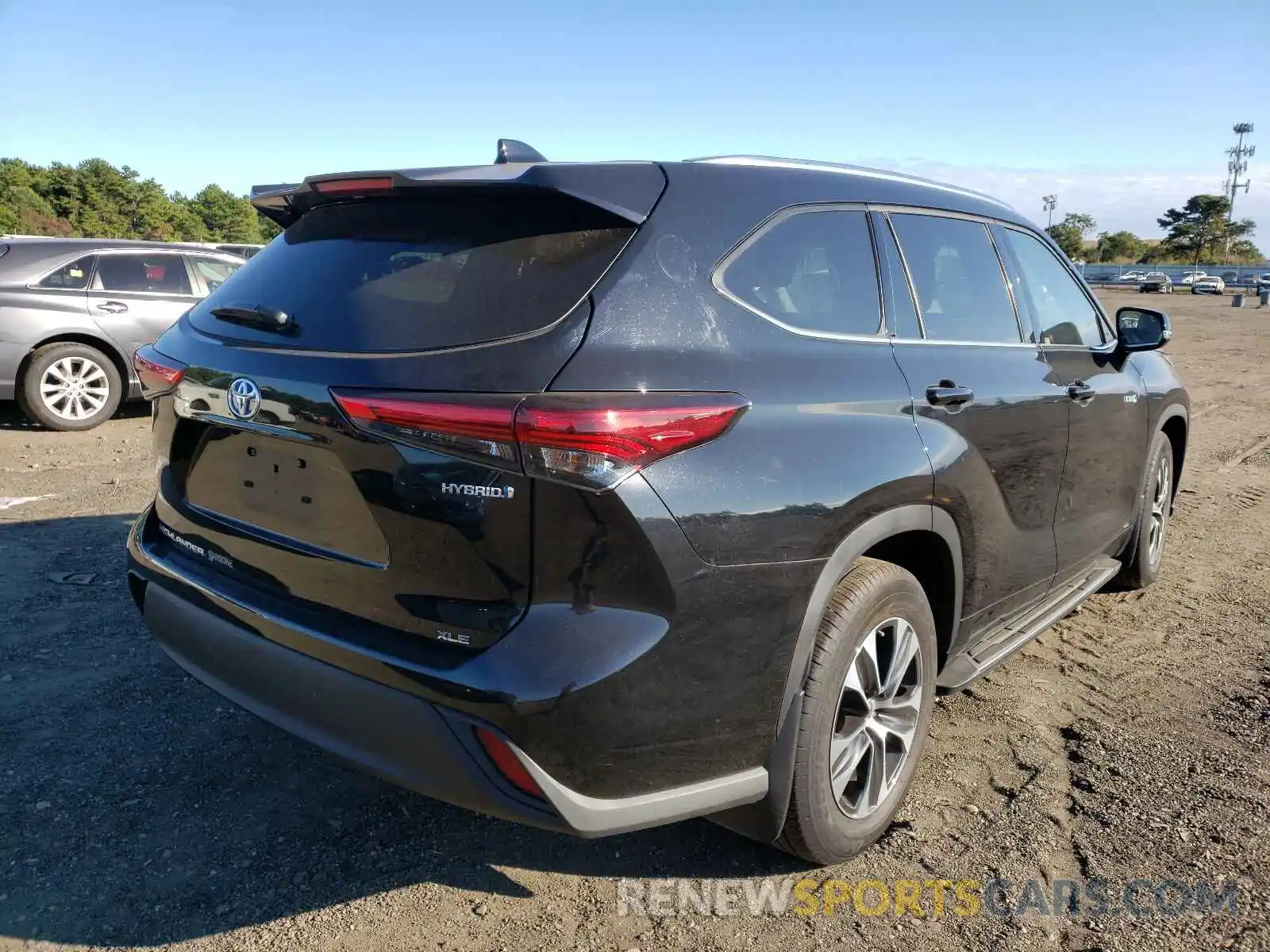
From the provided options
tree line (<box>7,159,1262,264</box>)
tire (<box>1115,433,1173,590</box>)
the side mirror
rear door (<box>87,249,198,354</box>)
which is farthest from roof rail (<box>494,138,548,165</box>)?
tree line (<box>7,159,1262,264</box>)

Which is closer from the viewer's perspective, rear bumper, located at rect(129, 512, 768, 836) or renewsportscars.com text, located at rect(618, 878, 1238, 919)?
rear bumper, located at rect(129, 512, 768, 836)

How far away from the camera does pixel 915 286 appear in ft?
10.0

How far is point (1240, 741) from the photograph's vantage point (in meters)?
3.47

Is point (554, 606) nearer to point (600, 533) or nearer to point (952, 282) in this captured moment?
point (600, 533)

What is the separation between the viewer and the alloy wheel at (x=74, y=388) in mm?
8523

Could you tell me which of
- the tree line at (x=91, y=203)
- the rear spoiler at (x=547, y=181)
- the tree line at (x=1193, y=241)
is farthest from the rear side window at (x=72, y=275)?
the tree line at (x=1193, y=241)

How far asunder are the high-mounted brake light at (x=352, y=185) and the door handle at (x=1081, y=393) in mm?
2615

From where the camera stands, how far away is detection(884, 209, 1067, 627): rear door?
2.88 metres

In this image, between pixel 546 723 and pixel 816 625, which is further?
pixel 816 625

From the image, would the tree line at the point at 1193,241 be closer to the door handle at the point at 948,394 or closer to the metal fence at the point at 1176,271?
the metal fence at the point at 1176,271

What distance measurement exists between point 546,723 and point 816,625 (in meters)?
0.74

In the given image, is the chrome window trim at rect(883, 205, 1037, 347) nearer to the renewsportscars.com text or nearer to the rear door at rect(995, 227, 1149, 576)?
the rear door at rect(995, 227, 1149, 576)

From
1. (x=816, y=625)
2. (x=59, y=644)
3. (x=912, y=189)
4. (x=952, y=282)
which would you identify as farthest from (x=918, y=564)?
(x=59, y=644)

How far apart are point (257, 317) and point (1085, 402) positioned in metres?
3.04
